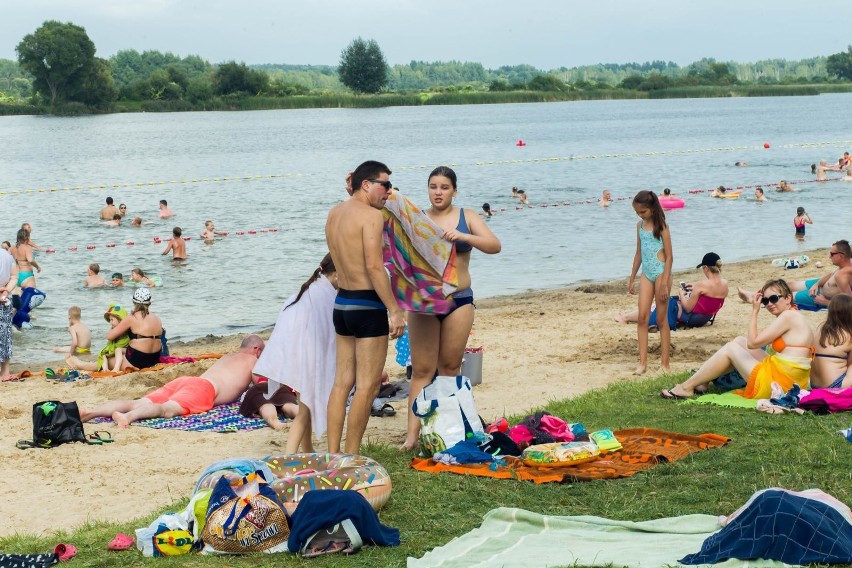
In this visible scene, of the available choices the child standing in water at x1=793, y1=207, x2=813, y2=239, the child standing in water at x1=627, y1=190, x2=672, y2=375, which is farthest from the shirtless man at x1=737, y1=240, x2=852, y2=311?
the child standing in water at x1=793, y1=207, x2=813, y2=239

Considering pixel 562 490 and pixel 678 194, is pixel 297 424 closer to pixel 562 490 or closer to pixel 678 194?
pixel 562 490

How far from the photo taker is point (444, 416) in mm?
6734

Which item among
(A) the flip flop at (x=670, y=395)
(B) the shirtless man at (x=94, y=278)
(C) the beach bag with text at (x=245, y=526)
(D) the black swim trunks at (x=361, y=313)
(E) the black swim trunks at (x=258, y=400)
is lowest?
(B) the shirtless man at (x=94, y=278)

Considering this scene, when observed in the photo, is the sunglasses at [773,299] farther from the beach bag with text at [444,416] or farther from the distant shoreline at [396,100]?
the distant shoreline at [396,100]

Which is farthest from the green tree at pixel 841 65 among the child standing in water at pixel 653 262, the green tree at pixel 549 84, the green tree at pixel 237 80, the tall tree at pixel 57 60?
the child standing in water at pixel 653 262

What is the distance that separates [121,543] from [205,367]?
5.84m

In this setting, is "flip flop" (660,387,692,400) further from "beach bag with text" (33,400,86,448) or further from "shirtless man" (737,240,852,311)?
"beach bag with text" (33,400,86,448)

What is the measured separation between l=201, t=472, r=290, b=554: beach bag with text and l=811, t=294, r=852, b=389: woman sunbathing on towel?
444 cm

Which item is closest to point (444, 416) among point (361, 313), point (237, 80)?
point (361, 313)

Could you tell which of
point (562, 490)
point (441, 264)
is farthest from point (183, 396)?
point (562, 490)

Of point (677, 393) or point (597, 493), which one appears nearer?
point (597, 493)

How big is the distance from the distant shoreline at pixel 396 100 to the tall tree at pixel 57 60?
7.18ft

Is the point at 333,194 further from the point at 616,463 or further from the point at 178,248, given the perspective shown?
the point at 616,463

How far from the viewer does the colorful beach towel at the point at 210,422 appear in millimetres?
8812
